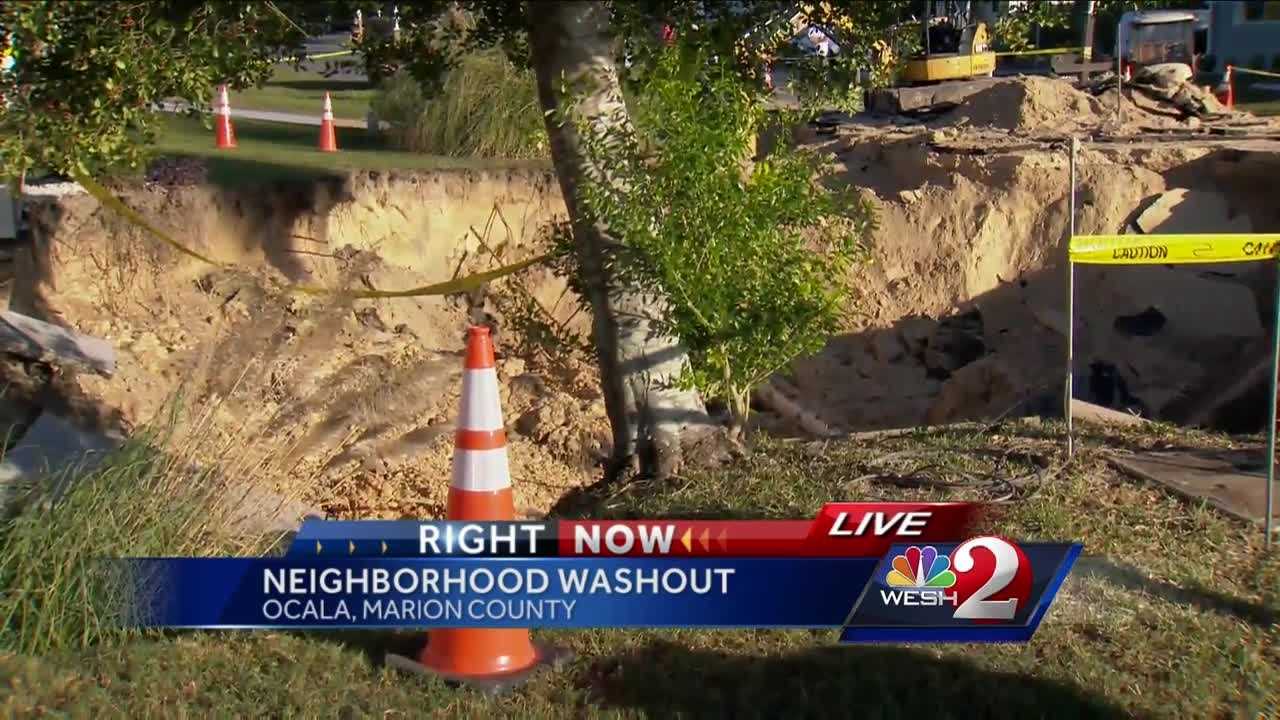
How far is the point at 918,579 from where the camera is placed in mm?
4871

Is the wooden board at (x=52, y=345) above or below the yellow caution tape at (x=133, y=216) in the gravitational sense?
below

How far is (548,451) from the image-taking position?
10.6m

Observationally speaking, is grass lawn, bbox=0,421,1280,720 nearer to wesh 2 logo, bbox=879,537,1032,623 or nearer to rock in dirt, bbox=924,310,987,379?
wesh 2 logo, bbox=879,537,1032,623

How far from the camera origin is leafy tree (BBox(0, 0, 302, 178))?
640 cm

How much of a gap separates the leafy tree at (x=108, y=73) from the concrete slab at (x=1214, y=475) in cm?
483

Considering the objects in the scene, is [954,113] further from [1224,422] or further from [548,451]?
[548,451]

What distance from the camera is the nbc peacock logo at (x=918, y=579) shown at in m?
4.85

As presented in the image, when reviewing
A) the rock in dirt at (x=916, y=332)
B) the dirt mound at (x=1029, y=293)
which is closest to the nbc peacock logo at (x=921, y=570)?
the dirt mound at (x=1029, y=293)

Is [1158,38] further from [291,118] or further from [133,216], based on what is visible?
[133,216]

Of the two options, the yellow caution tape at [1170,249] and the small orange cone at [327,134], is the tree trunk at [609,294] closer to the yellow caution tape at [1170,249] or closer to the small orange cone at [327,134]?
the yellow caution tape at [1170,249]

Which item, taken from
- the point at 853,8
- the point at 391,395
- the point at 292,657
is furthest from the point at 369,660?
the point at 391,395

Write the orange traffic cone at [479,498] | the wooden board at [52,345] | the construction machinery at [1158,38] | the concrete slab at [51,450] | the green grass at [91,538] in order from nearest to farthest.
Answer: the orange traffic cone at [479,498] → the green grass at [91,538] → the concrete slab at [51,450] → the wooden board at [52,345] → the construction machinery at [1158,38]

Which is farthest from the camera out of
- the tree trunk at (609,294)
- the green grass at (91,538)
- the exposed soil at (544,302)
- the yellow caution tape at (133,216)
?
the yellow caution tape at (133,216)

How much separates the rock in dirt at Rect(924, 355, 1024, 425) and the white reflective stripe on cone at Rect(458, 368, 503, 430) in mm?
8107
